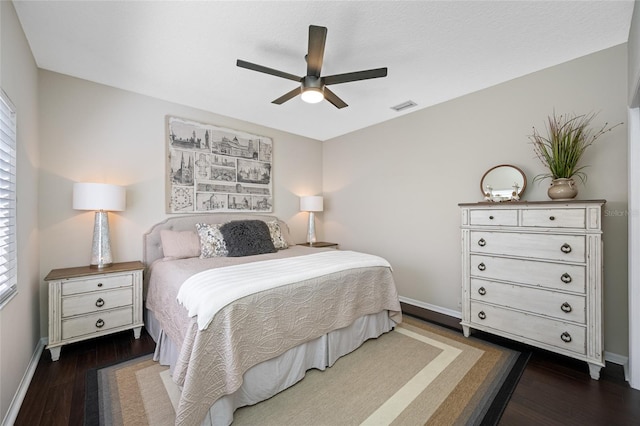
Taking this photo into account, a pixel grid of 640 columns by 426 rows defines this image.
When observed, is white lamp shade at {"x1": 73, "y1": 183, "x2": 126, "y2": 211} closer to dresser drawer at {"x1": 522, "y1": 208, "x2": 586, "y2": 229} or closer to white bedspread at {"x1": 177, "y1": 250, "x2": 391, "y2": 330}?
white bedspread at {"x1": 177, "y1": 250, "x2": 391, "y2": 330}

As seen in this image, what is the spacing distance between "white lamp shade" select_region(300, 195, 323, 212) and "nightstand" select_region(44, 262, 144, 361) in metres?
2.43

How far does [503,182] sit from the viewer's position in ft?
9.12

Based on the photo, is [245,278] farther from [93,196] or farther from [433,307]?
[433,307]

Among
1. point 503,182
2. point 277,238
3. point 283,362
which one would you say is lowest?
point 283,362

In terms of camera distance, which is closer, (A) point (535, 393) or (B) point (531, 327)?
(A) point (535, 393)

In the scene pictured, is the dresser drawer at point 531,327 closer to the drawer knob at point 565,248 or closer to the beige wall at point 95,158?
the drawer knob at point 565,248

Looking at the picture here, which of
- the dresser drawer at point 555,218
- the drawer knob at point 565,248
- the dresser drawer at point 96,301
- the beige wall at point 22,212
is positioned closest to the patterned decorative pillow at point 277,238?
the dresser drawer at point 96,301

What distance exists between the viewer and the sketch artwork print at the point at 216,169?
131 inches

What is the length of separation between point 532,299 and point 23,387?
3.86 m

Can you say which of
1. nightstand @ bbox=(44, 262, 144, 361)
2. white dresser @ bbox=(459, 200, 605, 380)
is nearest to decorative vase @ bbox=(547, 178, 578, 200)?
white dresser @ bbox=(459, 200, 605, 380)

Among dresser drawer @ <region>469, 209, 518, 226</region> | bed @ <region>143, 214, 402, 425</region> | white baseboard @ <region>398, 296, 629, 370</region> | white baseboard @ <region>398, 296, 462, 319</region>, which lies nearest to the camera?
bed @ <region>143, 214, 402, 425</region>

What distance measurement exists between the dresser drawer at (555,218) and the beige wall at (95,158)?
3712 mm

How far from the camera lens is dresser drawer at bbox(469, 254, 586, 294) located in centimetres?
208

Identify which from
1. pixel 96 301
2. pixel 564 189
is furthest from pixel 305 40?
pixel 96 301
